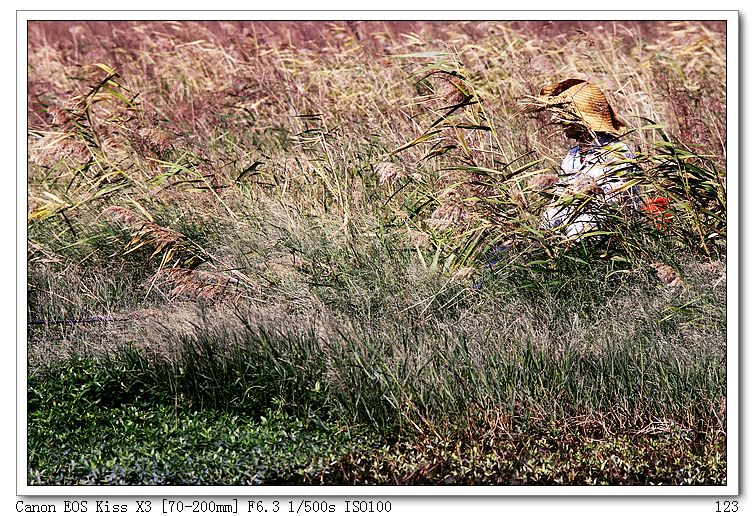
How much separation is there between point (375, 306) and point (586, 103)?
4.81 feet

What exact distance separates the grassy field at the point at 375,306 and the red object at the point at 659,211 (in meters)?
0.02

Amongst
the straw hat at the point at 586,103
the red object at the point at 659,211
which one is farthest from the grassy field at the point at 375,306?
the straw hat at the point at 586,103

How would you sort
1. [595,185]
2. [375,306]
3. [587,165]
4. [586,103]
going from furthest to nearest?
[586,103] → [587,165] → [375,306] → [595,185]

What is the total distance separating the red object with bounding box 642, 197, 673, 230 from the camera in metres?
4.42

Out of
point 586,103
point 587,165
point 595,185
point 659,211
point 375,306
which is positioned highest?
point 586,103

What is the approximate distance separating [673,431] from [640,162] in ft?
3.93

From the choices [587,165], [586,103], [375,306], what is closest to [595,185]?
[587,165]

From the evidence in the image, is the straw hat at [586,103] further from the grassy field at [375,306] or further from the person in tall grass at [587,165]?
the grassy field at [375,306]

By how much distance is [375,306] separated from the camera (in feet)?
14.5

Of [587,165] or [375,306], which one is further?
[587,165]

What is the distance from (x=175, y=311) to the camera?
4.45 metres

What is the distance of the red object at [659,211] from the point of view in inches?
174

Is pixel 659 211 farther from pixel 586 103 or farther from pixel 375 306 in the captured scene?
pixel 375 306

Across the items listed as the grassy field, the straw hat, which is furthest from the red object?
the straw hat
